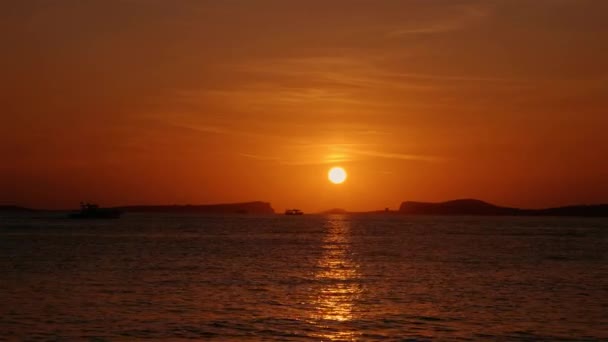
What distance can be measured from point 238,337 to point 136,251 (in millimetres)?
64133

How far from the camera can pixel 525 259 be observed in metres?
87.4

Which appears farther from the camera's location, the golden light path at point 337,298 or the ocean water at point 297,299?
the golden light path at point 337,298

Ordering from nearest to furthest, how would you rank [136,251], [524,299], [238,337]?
1. [238,337]
2. [524,299]
3. [136,251]

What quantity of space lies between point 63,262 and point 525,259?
163 feet

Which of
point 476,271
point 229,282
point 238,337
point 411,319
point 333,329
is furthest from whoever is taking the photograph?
point 476,271

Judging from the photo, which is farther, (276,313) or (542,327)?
(276,313)

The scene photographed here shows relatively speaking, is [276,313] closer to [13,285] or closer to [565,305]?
[565,305]

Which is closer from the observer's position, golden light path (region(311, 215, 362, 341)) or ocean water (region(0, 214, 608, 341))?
ocean water (region(0, 214, 608, 341))

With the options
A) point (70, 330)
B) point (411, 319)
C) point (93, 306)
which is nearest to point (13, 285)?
point (93, 306)

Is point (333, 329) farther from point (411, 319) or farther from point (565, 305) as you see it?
point (565, 305)

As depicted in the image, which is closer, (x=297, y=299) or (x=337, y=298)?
(x=297, y=299)

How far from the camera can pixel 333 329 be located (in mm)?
37000

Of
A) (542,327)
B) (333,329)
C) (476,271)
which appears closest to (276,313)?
(333,329)

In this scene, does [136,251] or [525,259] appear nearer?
[525,259]
